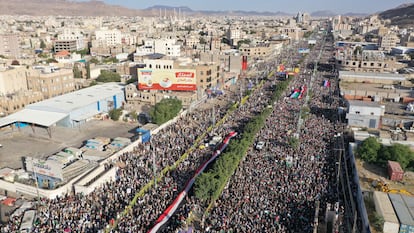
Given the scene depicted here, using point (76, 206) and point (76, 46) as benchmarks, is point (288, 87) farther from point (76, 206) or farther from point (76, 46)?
point (76, 46)

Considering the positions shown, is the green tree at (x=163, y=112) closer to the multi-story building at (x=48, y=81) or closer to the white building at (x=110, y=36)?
the multi-story building at (x=48, y=81)

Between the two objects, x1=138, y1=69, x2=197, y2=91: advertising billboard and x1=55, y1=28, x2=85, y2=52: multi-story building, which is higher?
x1=55, y1=28, x2=85, y2=52: multi-story building

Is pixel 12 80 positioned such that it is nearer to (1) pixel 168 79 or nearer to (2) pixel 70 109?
(2) pixel 70 109

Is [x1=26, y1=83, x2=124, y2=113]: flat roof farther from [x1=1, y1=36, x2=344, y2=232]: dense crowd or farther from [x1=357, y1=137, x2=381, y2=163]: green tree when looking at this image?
[x1=357, y1=137, x2=381, y2=163]: green tree

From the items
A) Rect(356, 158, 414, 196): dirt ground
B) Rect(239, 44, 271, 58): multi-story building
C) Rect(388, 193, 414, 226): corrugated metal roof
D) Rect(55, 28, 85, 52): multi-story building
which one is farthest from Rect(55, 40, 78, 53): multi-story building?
Rect(388, 193, 414, 226): corrugated metal roof

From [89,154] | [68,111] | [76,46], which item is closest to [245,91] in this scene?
[68,111]
